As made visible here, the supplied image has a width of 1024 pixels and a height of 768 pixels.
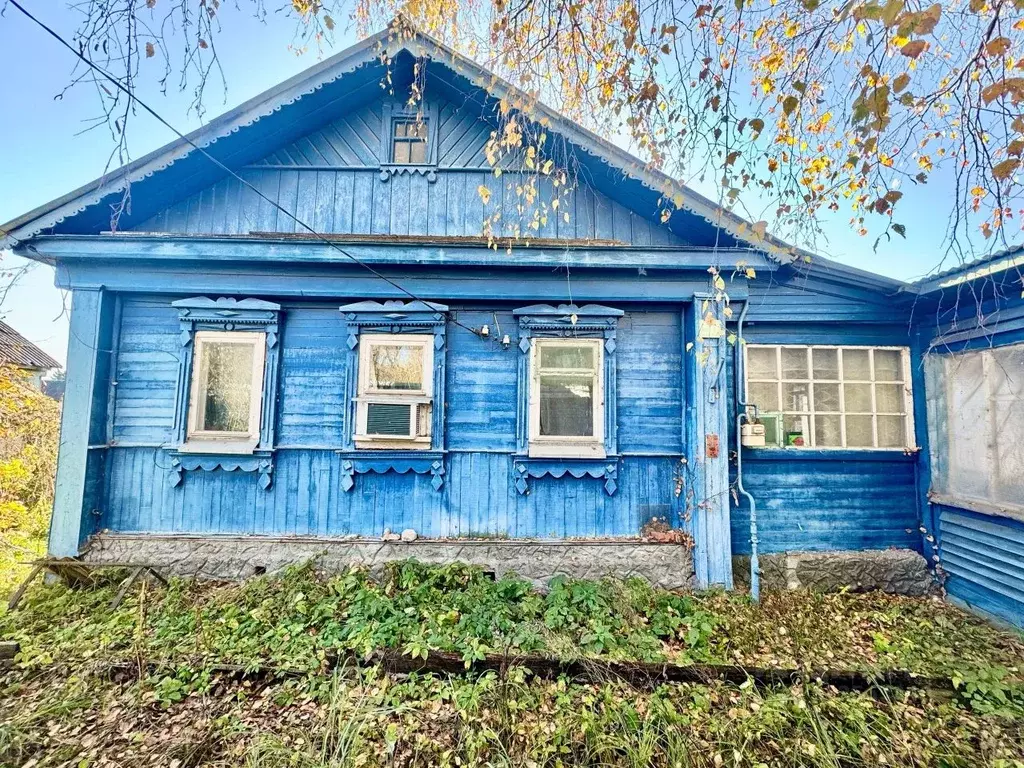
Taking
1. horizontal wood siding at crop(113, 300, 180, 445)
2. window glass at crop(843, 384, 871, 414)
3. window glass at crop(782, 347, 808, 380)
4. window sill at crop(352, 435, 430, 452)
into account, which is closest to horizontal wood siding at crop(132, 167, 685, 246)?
horizontal wood siding at crop(113, 300, 180, 445)

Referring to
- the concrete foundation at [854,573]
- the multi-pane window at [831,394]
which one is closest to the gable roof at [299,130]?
the multi-pane window at [831,394]

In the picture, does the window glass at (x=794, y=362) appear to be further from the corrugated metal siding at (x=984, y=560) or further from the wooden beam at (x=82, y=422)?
the wooden beam at (x=82, y=422)

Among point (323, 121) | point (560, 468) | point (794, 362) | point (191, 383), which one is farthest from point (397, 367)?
point (794, 362)

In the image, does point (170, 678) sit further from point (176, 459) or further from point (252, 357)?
point (252, 357)

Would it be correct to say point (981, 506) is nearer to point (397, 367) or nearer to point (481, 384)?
point (481, 384)

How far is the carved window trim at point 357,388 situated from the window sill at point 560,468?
2.98 feet

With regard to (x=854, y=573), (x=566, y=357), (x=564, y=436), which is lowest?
(x=854, y=573)

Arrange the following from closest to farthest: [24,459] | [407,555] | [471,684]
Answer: [471,684] < [407,555] < [24,459]

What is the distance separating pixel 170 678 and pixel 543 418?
389 centimetres

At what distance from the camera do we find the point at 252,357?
498cm

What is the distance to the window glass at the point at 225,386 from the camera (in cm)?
493

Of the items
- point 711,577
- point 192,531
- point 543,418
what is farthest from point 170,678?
point 711,577

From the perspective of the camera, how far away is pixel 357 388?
4934 millimetres

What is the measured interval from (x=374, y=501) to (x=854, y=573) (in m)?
5.59
